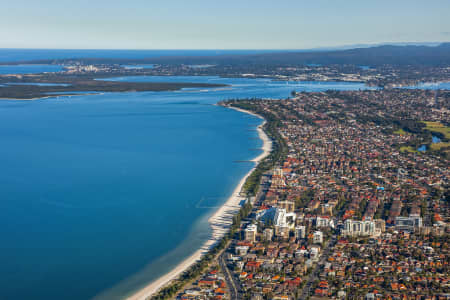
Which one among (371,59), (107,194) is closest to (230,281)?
(107,194)

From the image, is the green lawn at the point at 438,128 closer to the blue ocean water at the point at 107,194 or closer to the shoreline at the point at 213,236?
the blue ocean water at the point at 107,194

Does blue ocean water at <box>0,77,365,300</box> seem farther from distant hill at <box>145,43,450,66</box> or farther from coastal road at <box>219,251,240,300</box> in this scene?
distant hill at <box>145,43,450,66</box>

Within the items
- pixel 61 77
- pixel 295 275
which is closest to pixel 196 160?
pixel 295 275

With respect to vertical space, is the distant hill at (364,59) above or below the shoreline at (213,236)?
above

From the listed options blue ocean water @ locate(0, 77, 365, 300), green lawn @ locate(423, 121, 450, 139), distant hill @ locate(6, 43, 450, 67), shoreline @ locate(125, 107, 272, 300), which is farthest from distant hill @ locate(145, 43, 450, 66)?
shoreline @ locate(125, 107, 272, 300)

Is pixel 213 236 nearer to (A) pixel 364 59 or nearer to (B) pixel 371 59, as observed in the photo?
(A) pixel 364 59

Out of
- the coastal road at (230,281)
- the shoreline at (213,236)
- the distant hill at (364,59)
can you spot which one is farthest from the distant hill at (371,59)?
→ the coastal road at (230,281)

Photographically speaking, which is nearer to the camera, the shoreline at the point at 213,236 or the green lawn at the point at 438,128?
the shoreline at the point at 213,236

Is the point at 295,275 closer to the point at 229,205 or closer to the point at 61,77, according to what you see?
the point at 229,205
